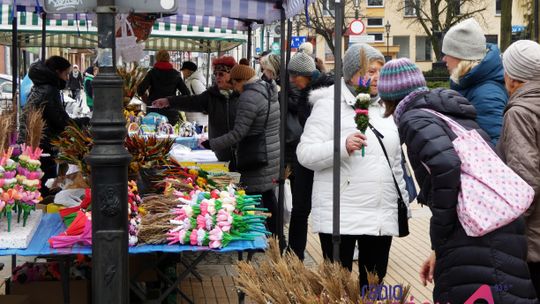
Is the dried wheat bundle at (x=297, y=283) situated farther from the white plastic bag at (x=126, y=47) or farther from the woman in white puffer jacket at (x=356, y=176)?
the white plastic bag at (x=126, y=47)

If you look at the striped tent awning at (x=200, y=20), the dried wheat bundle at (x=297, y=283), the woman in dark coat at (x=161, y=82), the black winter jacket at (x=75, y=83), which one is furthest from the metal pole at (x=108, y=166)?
the black winter jacket at (x=75, y=83)

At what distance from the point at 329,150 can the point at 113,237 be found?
1405mm

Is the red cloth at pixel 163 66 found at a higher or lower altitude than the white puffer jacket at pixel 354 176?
higher

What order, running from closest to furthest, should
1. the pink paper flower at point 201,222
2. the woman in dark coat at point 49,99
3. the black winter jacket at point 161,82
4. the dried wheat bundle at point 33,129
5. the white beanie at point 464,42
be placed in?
the white beanie at point 464,42 → the pink paper flower at point 201,222 → the dried wheat bundle at point 33,129 → the woman in dark coat at point 49,99 → the black winter jacket at point 161,82

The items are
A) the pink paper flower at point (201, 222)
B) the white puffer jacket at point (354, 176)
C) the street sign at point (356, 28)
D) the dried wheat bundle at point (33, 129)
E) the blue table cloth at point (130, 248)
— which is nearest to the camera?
the blue table cloth at point (130, 248)

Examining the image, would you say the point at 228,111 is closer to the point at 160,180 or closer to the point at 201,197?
the point at 160,180

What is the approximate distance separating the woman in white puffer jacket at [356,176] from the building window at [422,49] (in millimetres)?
73443

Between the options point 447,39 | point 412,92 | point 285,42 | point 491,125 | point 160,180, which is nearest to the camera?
point 412,92

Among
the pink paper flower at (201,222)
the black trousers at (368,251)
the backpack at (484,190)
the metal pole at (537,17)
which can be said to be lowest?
the black trousers at (368,251)

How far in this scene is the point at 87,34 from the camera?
43.9 feet

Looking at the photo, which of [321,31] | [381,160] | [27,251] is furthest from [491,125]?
[321,31]

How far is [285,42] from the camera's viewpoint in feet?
24.4

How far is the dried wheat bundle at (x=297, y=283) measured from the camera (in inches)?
110

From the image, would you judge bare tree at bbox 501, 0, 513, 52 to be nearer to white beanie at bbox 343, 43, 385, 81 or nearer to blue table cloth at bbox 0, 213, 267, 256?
white beanie at bbox 343, 43, 385, 81
